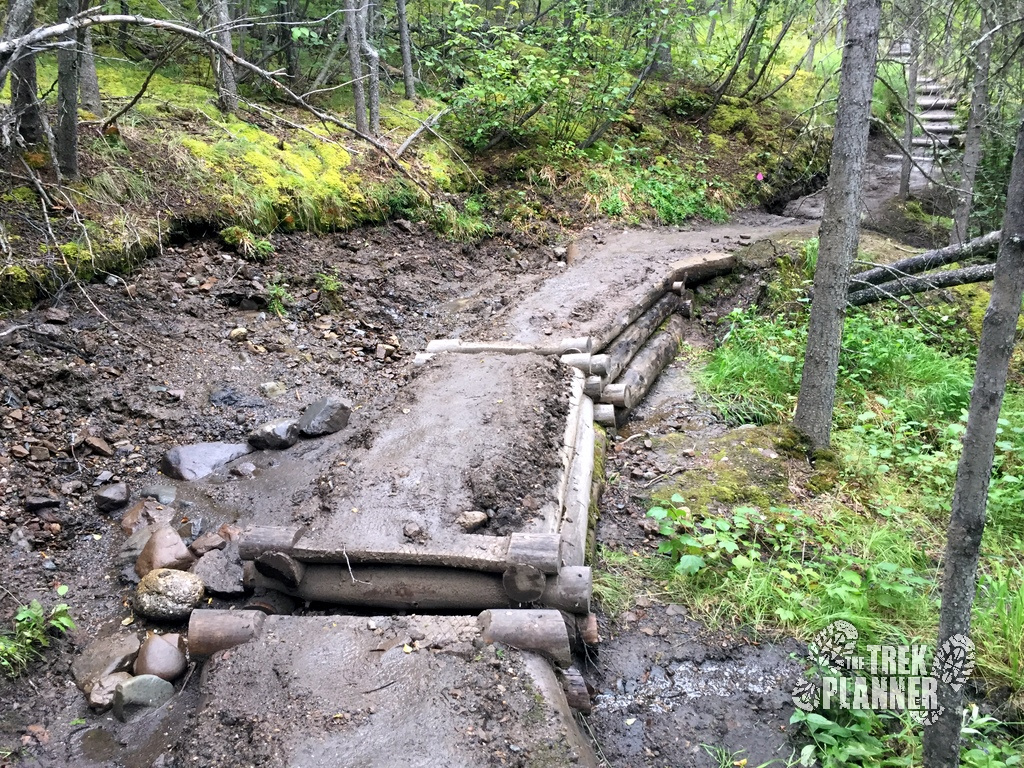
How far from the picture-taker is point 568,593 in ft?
11.6

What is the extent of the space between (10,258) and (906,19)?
7634 millimetres

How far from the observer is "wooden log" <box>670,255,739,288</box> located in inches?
336

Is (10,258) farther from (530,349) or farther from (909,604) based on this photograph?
(909,604)

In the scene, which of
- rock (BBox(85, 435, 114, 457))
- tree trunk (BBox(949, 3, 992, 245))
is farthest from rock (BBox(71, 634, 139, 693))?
tree trunk (BBox(949, 3, 992, 245))

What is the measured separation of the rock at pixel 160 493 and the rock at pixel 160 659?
136cm

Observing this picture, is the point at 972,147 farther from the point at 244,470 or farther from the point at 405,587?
the point at 244,470

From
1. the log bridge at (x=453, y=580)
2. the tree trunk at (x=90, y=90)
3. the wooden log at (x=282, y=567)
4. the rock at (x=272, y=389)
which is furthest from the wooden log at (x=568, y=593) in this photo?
the tree trunk at (x=90, y=90)

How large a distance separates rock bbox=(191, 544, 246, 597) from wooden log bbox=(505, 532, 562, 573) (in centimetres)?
165

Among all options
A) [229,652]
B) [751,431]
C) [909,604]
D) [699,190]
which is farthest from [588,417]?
[699,190]

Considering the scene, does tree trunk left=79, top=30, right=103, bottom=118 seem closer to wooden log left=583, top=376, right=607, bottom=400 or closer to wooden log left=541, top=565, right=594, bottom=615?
wooden log left=583, top=376, right=607, bottom=400

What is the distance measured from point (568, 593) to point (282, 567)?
5.09ft

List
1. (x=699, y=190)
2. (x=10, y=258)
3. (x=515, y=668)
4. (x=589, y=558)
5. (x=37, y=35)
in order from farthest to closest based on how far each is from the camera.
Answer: (x=699, y=190) → (x=10, y=258) → (x=589, y=558) → (x=37, y=35) → (x=515, y=668)

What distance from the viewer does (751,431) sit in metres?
5.55

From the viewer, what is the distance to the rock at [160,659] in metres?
3.50
